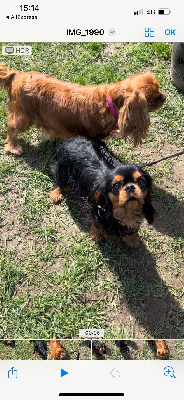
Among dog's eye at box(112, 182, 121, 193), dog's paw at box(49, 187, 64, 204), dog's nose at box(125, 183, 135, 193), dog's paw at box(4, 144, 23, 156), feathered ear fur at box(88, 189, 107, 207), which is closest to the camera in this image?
dog's nose at box(125, 183, 135, 193)

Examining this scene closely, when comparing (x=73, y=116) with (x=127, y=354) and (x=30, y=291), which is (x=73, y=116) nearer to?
(x=30, y=291)

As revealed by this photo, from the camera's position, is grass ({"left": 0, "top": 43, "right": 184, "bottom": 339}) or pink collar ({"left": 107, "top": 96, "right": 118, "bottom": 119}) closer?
grass ({"left": 0, "top": 43, "right": 184, "bottom": 339})

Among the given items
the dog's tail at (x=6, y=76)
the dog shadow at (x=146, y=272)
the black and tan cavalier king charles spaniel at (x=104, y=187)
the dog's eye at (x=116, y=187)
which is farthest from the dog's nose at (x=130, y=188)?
the dog's tail at (x=6, y=76)

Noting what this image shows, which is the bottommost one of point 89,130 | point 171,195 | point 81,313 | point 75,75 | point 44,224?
point 81,313

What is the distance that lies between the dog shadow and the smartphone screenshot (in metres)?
0.01

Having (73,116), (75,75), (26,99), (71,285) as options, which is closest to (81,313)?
(71,285)

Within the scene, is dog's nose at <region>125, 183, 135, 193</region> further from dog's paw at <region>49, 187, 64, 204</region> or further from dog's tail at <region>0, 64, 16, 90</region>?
dog's tail at <region>0, 64, 16, 90</region>

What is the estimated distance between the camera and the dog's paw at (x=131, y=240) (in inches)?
194

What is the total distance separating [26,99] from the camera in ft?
16.5

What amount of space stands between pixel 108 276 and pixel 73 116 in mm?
2024

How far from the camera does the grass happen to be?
15.0 ft
